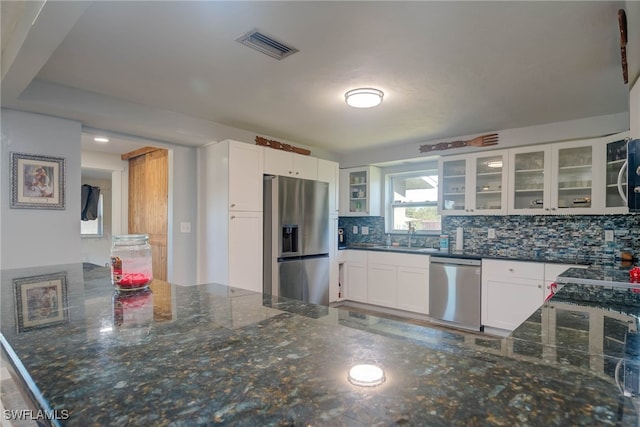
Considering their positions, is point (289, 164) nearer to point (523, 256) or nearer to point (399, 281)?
point (399, 281)

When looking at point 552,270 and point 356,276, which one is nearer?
point 552,270

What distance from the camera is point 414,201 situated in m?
4.91

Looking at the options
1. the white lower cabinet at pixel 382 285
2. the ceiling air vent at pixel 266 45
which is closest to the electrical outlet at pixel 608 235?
the white lower cabinet at pixel 382 285

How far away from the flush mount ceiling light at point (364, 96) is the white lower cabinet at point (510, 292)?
213 cm

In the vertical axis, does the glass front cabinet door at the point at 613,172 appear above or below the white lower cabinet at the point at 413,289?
above

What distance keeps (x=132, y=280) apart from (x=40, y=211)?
212 cm

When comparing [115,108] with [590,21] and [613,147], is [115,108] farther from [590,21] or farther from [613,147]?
[613,147]

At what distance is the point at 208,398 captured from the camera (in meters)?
0.48

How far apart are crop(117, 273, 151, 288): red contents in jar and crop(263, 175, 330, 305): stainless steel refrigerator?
232cm

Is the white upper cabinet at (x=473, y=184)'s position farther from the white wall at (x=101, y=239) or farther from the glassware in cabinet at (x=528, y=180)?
the white wall at (x=101, y=239)

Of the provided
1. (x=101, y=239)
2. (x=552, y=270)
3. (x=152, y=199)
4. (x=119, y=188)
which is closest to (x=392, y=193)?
(x=552, y=270)

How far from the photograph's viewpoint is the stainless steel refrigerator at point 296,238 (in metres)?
3.62

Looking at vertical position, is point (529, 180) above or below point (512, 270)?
above

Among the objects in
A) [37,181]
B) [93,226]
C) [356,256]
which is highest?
[37,181]
